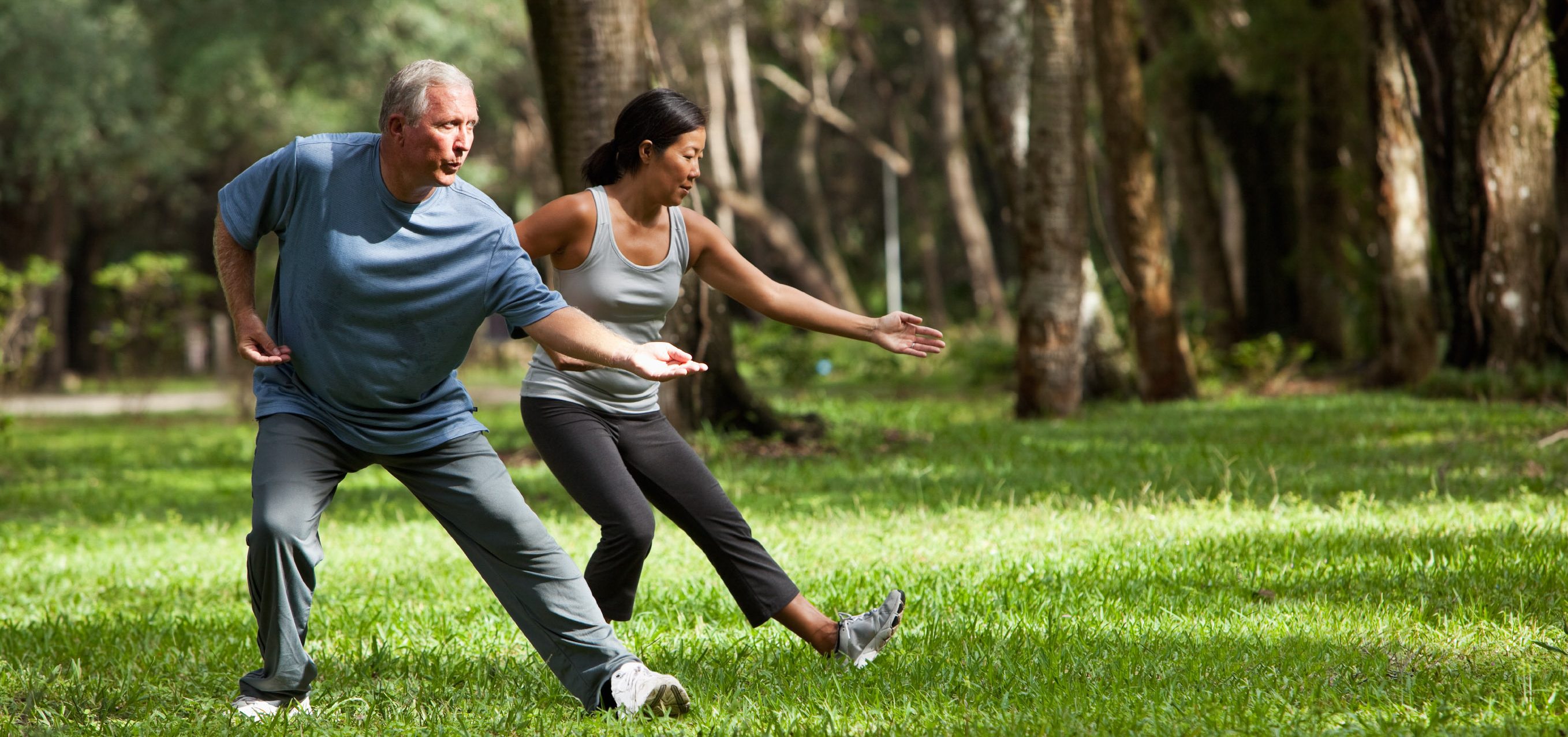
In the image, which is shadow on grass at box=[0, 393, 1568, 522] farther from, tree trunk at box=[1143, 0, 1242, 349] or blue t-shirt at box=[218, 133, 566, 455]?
tree trunk at box=[1143, 0, 1242, 349]

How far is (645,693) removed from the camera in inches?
158

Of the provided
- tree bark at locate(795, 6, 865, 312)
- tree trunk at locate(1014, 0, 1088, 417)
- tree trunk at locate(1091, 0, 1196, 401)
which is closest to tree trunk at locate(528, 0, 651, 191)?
tree trunk at locate(1014, 0, 1088, 417)

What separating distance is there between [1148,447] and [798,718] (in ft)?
22.7

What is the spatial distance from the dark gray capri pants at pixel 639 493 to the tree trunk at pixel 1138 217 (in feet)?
36.3

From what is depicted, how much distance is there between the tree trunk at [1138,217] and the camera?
14.9m

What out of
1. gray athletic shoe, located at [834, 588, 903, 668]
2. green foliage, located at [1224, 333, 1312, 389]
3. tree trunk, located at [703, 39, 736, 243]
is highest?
tree trunk, located at [703, 39, 736, 243]

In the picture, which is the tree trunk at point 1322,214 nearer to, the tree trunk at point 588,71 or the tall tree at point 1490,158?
the tall tree at point 1490,158

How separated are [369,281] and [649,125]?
1020 mm

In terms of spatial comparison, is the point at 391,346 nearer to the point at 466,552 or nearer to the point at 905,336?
the point at 466,552

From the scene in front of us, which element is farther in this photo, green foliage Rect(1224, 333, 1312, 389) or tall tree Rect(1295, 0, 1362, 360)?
tall tree Rect(1295, 0, 1362, 360)

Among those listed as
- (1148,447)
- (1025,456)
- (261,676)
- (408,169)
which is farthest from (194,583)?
(1148,447)

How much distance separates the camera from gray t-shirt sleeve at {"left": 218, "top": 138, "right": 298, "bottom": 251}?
4.01 meters

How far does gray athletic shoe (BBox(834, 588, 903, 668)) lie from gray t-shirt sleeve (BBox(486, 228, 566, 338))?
1.40m

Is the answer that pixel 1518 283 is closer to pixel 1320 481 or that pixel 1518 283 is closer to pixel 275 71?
pixel 1320 481
